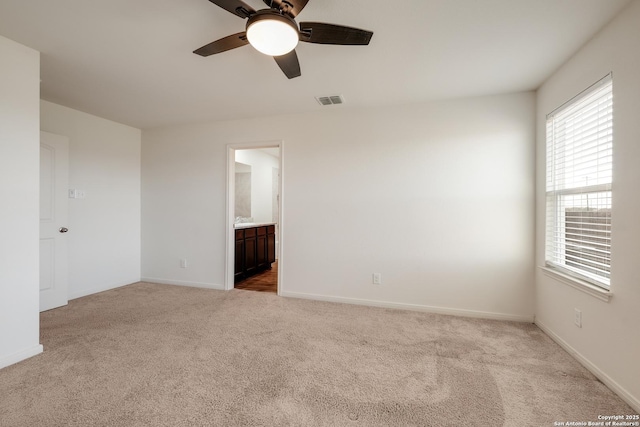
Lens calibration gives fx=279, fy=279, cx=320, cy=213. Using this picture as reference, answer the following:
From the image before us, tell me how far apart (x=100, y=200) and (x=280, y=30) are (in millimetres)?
3842

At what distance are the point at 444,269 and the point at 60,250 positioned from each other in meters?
4.57

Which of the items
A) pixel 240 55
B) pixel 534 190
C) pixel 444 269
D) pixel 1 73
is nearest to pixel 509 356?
pixel 444 269

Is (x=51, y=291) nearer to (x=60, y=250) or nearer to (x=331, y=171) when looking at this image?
(x=60, y=250)

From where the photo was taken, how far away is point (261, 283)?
449 cm

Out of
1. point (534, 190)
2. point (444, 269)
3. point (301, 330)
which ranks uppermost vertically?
point (534, 190)

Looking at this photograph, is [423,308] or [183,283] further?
[183,283]

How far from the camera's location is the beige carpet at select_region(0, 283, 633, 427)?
1.60m

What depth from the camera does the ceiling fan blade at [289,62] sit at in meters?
1.84

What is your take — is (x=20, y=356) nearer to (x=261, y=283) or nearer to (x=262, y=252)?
(x=261, y=283)

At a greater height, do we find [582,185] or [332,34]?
[332,34]

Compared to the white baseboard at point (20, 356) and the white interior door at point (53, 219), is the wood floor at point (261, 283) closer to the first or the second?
the white interior door at point (53, 219)

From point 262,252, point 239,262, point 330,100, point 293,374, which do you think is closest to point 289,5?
point 330,100

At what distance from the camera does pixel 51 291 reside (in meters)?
3.26

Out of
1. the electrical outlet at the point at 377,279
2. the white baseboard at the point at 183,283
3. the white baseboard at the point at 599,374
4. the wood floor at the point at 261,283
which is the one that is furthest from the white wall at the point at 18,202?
the white baseboard at the point at 599,374
